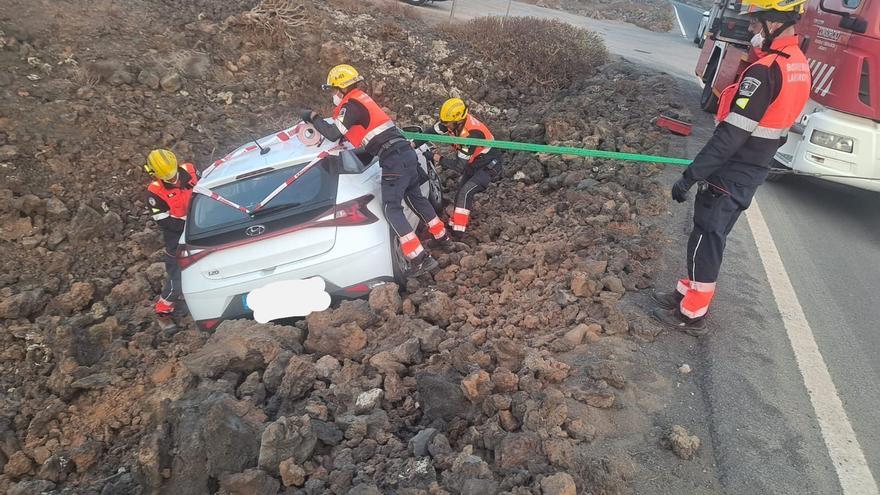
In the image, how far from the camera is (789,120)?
3205 millimetres

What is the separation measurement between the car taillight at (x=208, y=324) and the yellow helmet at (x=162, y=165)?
1435 millimetres

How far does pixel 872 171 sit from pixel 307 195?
17.9 feet

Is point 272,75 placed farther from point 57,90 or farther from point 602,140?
point 602,140

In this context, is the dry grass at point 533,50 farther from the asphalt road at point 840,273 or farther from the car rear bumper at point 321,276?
the car rear bumper at point 321,276

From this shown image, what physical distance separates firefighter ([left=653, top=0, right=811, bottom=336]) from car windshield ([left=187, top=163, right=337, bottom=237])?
104 inches

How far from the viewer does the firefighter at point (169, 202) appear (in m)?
4.86

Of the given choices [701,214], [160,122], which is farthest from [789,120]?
[160,122]

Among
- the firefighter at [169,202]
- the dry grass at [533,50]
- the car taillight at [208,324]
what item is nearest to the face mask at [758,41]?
the car taillight at [208,324]

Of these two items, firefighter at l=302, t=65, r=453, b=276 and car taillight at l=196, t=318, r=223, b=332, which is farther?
firefighter at l=302, t=65, r=453, b=276

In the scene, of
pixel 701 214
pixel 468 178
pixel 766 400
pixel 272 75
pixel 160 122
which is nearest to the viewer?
pixel 766 400

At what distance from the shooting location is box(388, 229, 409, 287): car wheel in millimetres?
4492

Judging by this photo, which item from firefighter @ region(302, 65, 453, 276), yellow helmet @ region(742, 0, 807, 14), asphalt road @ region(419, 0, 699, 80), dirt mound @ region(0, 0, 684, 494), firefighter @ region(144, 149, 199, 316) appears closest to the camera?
dirt mound @ region(0, 0, 684, 494)

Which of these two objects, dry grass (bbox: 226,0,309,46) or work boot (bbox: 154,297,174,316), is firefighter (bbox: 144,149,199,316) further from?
dry grass (bbox: 226,0,309,46)

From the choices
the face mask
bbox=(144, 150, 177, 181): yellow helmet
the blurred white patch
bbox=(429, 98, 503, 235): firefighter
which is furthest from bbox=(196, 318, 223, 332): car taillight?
the face mask
